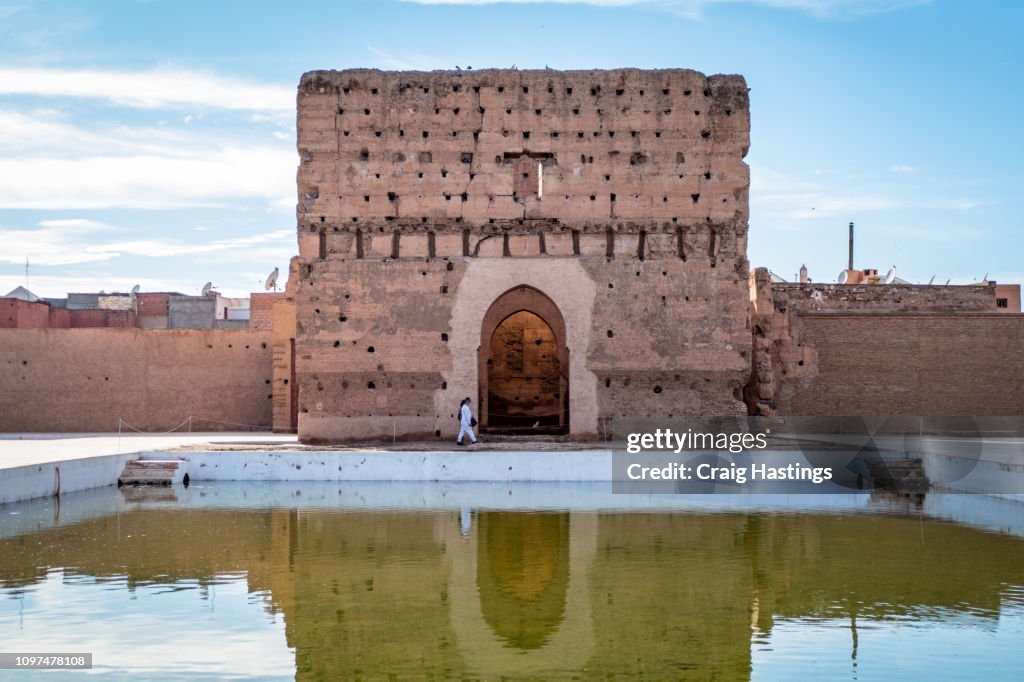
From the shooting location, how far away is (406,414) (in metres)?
18.1

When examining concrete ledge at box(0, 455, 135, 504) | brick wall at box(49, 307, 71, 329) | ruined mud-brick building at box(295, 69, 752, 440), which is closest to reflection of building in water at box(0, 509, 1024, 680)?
concrete ledge at box(0, 455, 135, 504)

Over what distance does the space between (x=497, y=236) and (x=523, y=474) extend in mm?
4799

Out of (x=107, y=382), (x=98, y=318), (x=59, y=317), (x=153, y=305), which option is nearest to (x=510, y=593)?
(x=107, y=382)

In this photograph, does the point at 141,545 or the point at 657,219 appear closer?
the point at 141,545

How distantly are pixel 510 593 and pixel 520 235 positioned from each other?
10.6 metres

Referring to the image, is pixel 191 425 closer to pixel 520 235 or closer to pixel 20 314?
pixel 520 235

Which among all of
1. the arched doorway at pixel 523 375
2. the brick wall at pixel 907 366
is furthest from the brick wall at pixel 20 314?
the brick wall at pixel 907 366

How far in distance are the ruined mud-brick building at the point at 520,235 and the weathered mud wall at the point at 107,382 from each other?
462 cm

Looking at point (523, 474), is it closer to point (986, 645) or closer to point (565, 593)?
point (565, 593)

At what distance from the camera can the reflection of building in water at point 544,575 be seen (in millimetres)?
6844

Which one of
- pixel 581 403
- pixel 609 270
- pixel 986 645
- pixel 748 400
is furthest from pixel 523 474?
pixel 986 645

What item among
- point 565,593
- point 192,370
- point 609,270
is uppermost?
point 609,270

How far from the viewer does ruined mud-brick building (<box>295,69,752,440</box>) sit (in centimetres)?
1809

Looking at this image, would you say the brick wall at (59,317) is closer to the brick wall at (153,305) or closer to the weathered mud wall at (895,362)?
the brick wall at (153,305)
